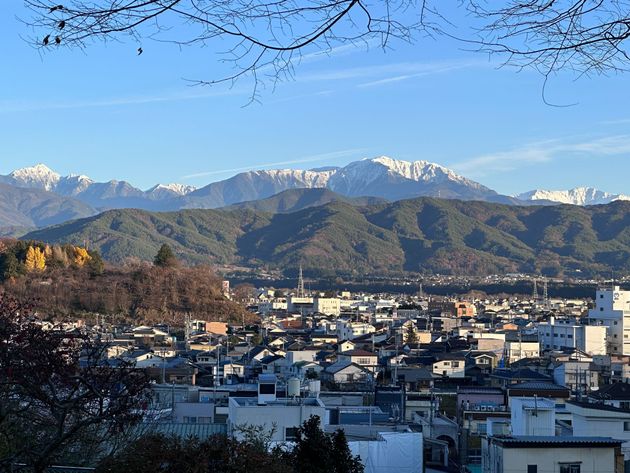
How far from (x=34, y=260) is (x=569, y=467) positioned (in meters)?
36.5

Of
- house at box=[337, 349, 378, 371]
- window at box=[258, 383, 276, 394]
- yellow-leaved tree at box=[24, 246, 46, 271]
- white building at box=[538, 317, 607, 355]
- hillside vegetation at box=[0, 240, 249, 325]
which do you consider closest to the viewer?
window at box=[258, 383, 276, 394]

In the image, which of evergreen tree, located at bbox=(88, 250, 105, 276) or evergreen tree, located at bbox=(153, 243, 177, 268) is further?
evergreen tree, located at bbox=(153, 243, 177, 268)

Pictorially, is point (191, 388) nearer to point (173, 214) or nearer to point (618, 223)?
point (618, 223)

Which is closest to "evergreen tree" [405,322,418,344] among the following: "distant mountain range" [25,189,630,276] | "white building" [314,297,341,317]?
"white building" [314,297,341,317]

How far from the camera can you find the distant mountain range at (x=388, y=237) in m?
113

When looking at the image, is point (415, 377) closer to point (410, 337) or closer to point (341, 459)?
point (410, 337)

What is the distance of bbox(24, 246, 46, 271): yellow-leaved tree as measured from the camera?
43.3 m

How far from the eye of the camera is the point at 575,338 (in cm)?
3381

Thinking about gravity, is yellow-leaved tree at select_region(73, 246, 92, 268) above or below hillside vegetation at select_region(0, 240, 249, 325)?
above

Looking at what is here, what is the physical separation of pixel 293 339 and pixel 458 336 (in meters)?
5.92

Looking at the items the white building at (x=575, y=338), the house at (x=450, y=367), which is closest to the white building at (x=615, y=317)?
the white building at (x=575, y=338)

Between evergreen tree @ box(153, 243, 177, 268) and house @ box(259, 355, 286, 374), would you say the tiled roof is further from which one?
evergreen tree @ box(153, 243, 177, 268)

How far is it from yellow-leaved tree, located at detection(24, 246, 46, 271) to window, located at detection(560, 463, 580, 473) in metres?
35.7

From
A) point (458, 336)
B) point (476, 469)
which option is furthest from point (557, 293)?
point (476, 469)
